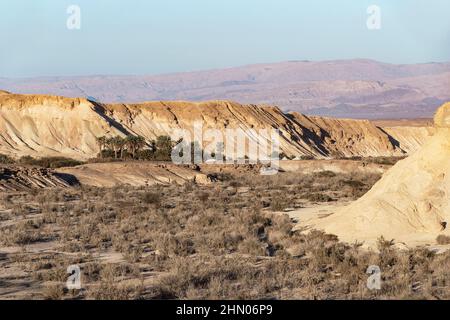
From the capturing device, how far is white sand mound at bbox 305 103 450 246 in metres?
15.6

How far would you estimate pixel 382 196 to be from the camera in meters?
16.7

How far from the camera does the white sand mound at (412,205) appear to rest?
15.6m

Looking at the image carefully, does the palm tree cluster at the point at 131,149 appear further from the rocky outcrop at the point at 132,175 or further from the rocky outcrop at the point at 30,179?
the rocky outcrop at the point at 30,179

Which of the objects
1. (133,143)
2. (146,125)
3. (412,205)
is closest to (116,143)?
(133,143)

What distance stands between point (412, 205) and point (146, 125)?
60.9 metres

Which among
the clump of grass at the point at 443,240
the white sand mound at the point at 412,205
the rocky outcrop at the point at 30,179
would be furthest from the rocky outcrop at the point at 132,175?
the clump of grass at the point at 443,240

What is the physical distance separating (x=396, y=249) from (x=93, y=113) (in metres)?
59.0

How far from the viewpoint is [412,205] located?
16125 millimetres

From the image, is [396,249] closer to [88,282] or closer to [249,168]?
[88,282]

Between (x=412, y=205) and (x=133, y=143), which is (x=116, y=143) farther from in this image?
(x=412, y=205)

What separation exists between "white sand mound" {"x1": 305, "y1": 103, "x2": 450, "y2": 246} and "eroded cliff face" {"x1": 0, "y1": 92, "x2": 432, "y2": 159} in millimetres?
46925

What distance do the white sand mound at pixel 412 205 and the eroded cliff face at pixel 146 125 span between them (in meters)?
46.9

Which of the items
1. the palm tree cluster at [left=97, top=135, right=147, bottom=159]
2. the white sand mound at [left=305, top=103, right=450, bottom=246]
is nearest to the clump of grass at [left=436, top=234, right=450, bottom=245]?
the white sand mound at [left=305, top=103, right=450, bottom=246]

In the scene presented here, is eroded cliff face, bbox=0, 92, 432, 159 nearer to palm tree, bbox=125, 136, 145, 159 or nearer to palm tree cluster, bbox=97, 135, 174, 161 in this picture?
palm tree cluster, bbox=97, 135, 174, 161
